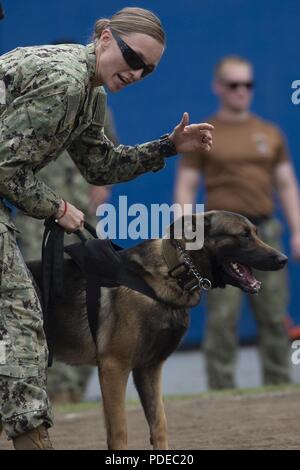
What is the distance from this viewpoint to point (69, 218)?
532 centimetres

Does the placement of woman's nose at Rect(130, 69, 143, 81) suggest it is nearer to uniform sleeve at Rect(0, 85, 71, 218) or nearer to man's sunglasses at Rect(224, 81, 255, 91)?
uniform sleeve at Rect(0, 85, 71, 218)

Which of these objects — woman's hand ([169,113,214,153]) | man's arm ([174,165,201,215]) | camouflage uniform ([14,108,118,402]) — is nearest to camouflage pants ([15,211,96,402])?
camouflage uniform ([14,108,118,402])

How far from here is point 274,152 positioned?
10.3 meters

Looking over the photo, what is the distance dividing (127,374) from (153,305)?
36cm

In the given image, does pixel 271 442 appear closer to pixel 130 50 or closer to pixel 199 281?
pixel 199 281

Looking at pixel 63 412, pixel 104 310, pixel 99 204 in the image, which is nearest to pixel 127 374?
pixel 104 310

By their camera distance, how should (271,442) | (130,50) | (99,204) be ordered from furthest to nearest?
(99,204), (271,442), (130,50)

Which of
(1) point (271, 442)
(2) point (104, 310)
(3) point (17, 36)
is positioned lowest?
(1) point (271, 442)

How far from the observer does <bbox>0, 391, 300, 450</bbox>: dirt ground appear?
7078 mm

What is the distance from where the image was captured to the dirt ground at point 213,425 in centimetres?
708

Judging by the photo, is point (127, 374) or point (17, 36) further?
point (17, 36)

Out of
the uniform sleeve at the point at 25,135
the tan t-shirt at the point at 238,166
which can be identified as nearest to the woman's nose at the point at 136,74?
the uniform sleeve at the point at 25,135

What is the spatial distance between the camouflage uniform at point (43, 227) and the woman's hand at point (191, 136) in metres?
3.67

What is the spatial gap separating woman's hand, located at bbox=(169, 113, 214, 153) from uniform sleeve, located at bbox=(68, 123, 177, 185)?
48 mm
